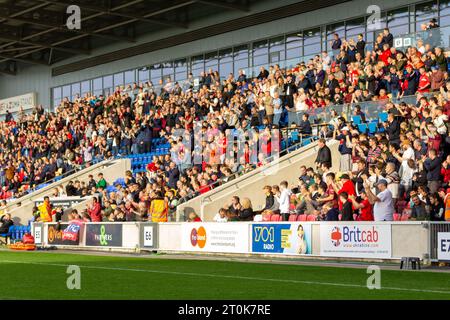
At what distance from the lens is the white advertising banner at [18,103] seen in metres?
61.0

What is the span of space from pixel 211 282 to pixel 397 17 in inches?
911

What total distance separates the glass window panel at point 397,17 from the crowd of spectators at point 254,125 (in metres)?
3.50

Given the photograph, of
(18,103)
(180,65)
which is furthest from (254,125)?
(18,103)

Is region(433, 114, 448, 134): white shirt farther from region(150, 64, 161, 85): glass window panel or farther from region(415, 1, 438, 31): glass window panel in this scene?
region(150, 64, 161, 85): glass window panel

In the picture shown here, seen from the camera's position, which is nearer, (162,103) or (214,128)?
(214,128)

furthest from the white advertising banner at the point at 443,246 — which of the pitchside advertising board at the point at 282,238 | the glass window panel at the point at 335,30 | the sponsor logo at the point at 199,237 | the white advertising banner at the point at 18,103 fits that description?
the white advertising banner at the point at 18,103

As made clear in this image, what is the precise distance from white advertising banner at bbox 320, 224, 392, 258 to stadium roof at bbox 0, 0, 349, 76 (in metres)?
19.6

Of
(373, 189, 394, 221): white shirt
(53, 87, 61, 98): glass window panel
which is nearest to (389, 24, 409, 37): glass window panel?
(373, 189, 394, 221): white shirt

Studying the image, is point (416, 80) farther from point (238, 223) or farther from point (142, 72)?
point (142, 72)

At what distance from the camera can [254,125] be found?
31219 millimetres

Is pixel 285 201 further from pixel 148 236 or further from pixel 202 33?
pixel 202 33

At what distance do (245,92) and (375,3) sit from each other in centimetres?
714

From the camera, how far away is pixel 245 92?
34.4m
